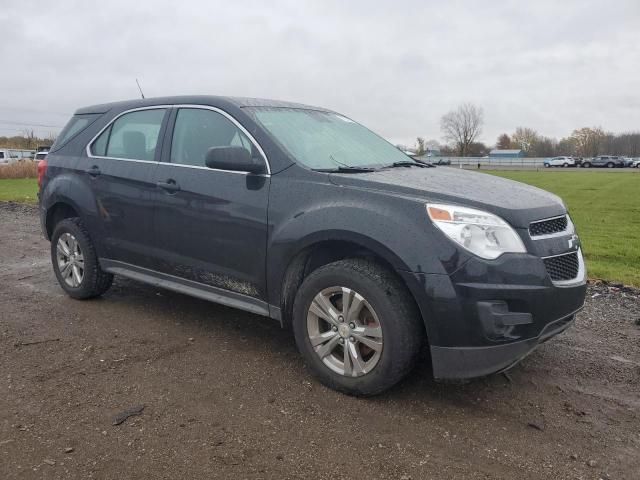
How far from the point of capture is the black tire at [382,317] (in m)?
3.11

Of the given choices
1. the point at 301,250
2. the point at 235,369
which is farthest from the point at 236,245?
the point at 235,369

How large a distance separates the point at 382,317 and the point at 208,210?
158 centimetres

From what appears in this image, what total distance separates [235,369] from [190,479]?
4.03 ft

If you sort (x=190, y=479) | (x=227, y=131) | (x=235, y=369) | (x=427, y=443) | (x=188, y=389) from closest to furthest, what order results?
(x=190, y=479), (x=427, y=443), (x=188, y=389), (x=235, y=369), (x=227, y=131)

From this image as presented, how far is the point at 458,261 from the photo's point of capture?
2947mm

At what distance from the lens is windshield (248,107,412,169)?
3.91 meters

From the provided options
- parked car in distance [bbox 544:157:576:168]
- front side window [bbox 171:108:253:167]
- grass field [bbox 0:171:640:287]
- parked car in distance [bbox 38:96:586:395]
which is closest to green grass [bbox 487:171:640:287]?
grass field [bbox 0:171:640:287]

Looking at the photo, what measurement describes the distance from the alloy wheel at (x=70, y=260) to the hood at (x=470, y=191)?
2.97 metres

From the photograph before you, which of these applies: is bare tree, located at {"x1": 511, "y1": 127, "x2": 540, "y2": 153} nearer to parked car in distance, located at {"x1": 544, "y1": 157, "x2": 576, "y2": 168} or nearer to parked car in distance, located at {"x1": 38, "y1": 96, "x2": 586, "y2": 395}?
parked car in distance, located at {"x1": 544, "y1": 157, "x2": 576, "y2": 168}

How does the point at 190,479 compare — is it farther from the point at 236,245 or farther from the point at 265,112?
the point at 265,112

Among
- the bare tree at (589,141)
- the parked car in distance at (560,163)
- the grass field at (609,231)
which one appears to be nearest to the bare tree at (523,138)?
the bare tree at (589,141)

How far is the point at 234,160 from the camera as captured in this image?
146 inches

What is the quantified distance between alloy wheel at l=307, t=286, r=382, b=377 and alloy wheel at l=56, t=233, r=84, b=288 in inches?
112

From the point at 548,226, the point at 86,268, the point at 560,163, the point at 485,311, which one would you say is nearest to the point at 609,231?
the point at 548,226
